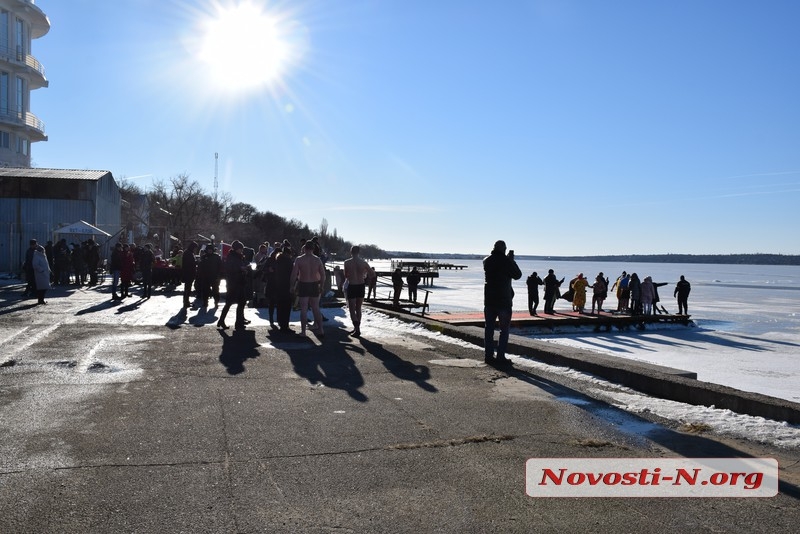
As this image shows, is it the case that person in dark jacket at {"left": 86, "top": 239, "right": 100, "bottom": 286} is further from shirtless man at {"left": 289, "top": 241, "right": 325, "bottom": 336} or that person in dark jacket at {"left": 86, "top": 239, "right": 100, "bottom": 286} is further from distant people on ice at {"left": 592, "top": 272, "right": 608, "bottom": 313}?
distant people on ice at {"left": 592, "top": 272, "right": 608, "bottom": 313}

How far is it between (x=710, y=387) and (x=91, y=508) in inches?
235

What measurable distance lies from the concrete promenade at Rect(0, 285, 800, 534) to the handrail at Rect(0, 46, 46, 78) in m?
49.0

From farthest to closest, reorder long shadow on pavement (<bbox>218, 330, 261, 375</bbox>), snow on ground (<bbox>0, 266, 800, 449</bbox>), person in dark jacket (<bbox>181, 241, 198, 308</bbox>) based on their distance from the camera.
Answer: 1. person in dark jacket (<bbox>181, 241, 198, 308</bbox>)
2. long shadow on pavement (<bbox>218, 330, 261, 375</bbox>)
3. snow on ground (<bbox>0, 266, 800, 449</bbox>)

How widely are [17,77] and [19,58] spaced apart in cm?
162

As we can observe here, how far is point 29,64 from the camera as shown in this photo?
5106cm

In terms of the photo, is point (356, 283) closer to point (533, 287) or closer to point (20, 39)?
point (533, 287)

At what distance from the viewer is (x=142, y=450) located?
480 cm

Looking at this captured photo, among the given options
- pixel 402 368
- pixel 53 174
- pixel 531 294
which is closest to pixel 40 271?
pixel 402 368

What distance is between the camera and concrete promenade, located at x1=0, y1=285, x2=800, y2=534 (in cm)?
370

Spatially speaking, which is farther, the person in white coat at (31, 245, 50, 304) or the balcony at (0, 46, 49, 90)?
the balcony at (0, 46, 49, 90)

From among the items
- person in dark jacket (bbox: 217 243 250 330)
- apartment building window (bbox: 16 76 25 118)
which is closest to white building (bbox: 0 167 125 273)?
apartment building window (bbox: 16 76 25 118)

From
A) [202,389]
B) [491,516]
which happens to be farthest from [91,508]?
[202,389]

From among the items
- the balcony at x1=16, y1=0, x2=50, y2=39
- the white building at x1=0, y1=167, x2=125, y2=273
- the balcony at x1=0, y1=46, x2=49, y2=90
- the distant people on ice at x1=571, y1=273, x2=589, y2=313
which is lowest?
the distant people on ice at x1=571, y1=273, x2=589, y2=313

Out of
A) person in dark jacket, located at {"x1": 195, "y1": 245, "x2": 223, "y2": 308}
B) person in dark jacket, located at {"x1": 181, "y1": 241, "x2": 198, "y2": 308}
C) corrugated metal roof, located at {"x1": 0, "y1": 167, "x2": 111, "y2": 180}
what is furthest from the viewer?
corrugated metal roof, located at {"x1": 0, "y1": 167, "x2": 111, "y2": 180}
